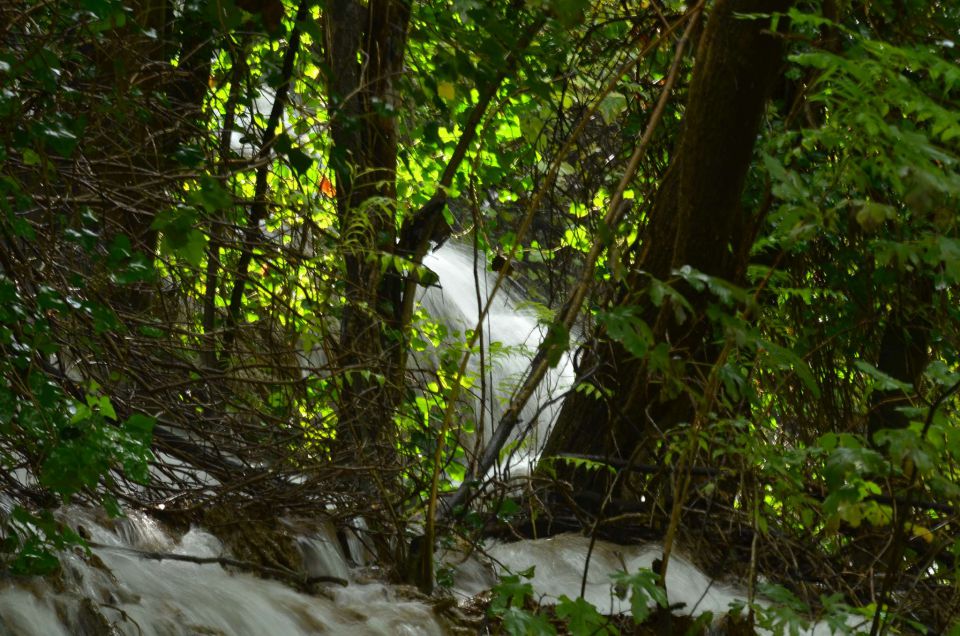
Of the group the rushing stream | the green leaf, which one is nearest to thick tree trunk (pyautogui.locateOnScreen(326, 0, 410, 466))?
the rushing stream

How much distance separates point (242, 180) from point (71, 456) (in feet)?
12.5

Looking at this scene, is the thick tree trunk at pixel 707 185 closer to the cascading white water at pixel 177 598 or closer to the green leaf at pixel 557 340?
the green leaf at pixel 557 340

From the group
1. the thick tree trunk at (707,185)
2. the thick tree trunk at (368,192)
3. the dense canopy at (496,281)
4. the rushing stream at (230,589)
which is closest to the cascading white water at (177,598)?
the rushing stream at (230,589)

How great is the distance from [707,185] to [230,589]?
2228mm

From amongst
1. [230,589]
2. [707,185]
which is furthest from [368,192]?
[230,589]

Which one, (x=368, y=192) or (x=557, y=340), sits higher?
(x=368, y=192)

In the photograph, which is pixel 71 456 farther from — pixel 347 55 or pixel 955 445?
pixel 347 55

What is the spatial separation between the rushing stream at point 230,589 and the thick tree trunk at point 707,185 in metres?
0.66

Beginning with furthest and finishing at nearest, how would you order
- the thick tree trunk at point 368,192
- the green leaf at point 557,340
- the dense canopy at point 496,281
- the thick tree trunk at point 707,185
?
the thick tree trunk at point 368,192, the thick tree trunk at point 707,185, the green leaf at point 557,340, the dense canopy at point 496,281

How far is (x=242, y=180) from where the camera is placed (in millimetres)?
5938

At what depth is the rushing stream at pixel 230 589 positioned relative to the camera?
8.43 ft

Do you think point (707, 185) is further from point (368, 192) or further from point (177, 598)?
point (177, 598)

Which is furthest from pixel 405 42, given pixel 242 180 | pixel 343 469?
pixel 343 469

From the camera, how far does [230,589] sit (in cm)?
318
